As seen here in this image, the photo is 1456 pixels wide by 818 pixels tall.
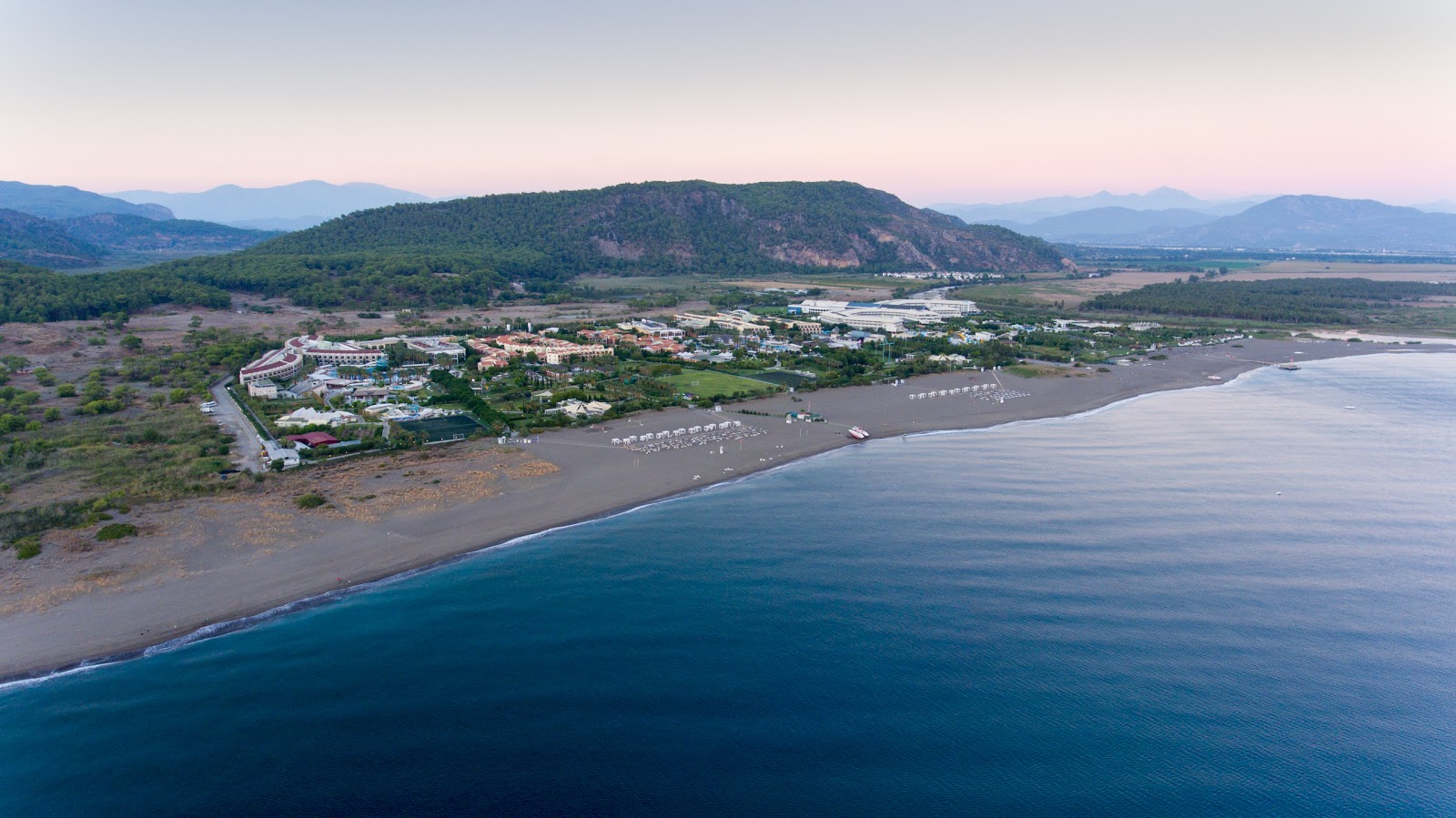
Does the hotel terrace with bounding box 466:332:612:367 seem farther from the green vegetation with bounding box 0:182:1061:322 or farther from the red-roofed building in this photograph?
the green vegetation with bounding box 0:182:1061:322

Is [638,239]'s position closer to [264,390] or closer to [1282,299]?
[1282,299]

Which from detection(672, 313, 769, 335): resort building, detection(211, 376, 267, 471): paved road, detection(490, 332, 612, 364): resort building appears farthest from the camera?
detection(672, 313, 769, 335): resort building

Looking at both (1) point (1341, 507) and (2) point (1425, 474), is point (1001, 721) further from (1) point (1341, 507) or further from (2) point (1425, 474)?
(2) point (1425, 474)

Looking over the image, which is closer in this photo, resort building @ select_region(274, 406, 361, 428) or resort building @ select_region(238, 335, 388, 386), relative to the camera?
resort building @ select_region(274, 406, 361, 428)

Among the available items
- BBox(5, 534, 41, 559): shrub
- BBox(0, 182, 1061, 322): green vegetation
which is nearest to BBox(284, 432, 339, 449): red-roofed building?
BBox(5, 534, 41, 559): shrub

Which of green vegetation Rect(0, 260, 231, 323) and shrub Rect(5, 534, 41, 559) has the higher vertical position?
green vegetation Rect(0, 260, 231, 323)
